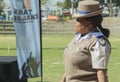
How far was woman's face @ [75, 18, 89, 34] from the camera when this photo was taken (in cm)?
391

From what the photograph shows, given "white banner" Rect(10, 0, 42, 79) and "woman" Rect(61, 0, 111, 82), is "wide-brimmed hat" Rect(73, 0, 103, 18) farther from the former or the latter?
"white banner" Rect(10, 0, 42, 79)

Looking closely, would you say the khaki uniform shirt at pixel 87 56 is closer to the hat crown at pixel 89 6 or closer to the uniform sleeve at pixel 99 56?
the uniform sleeve at pixel 99 56

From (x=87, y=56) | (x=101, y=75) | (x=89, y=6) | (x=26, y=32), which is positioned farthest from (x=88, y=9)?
(x=26, y=32)

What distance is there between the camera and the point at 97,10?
3.87m

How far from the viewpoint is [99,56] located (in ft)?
12.5

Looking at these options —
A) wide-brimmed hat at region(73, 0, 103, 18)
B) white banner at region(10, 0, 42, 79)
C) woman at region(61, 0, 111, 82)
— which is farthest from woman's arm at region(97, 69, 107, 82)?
white banner at region(10, 0, 42, 79)

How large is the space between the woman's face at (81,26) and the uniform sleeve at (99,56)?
0.65ft

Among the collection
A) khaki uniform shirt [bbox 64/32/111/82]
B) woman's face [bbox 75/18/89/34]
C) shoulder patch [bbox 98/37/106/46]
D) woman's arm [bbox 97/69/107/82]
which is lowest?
woman's arm [bbox 97/69/107/82]

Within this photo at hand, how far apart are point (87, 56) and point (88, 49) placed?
0.21 feet

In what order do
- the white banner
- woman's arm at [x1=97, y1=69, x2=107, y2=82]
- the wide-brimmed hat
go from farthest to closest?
the white banner
the wide-brimmed hat
woman's arm at [x1=97, y1=69, x2=107, y2=82]

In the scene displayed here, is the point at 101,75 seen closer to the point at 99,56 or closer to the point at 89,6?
the point at 99,56

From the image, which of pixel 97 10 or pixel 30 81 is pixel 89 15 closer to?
pixel 97 10

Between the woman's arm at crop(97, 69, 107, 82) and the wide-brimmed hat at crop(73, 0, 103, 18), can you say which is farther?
the wide-brimmed hat at crop(73, 0, 103, 18)

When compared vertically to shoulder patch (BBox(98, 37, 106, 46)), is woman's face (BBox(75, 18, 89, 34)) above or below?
above
